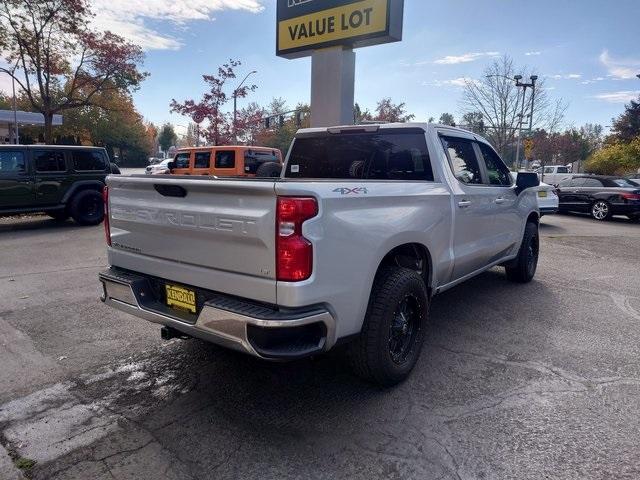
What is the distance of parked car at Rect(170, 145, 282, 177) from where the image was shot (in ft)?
50.3

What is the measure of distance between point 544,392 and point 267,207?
251 centimetres

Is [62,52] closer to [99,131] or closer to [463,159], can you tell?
[463,159]

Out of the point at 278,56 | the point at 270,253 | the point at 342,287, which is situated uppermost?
the point at 278,56

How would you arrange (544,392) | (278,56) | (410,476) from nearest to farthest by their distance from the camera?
1. (410,476)
2. (544,392)
3. (278,56)

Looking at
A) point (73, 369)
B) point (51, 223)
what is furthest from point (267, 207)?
point (51, 223)

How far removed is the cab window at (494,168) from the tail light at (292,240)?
3304mm

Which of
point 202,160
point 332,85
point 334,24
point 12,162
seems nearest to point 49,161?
point 12,162

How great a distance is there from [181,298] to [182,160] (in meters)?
15.3

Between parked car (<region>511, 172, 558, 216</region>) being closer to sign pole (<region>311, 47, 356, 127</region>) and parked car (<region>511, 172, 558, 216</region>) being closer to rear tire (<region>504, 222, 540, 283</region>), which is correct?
sign pole (<region>311, 47, 356, 127</region>)

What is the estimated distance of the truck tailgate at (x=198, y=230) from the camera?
8.35 feet

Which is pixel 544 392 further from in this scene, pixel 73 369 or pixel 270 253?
pixel 73 369

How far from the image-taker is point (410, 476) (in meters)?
2.45

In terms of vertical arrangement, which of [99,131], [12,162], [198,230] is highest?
[99,131]

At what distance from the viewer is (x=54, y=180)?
10.5 meters
